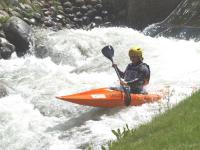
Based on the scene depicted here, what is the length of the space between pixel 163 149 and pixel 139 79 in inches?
217

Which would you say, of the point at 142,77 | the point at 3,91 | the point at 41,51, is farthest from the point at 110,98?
the point at 41,51

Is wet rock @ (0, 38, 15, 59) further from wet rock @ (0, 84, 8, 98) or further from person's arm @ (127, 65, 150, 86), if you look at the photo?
person's arm @ (127, 65, 150, 86)

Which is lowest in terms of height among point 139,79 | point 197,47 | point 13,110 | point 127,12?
point 13,110

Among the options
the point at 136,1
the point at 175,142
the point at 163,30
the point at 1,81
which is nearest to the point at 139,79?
the point at 1,81

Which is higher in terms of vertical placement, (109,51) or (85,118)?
(109,51)

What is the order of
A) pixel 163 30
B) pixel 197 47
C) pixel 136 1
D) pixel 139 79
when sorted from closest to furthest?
pixel 139 79 < pixel 197 47 < pixel 163 30 < pixel 136 1

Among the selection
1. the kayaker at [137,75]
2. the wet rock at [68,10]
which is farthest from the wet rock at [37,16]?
the kayaker at [137,75]

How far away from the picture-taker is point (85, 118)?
1009 cm

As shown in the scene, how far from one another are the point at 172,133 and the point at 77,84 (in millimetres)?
7391

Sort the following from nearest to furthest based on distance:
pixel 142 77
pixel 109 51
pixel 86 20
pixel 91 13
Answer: pixel 142 77 < pixel 109 51 < pixel 86 20 < pixel 91 13

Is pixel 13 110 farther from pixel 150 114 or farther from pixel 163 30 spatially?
pixel 163 30

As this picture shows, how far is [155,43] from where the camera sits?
55.0ft

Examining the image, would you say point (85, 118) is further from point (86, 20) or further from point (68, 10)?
point (68, 10)

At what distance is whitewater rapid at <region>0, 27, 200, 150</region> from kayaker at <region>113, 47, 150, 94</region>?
513mm
